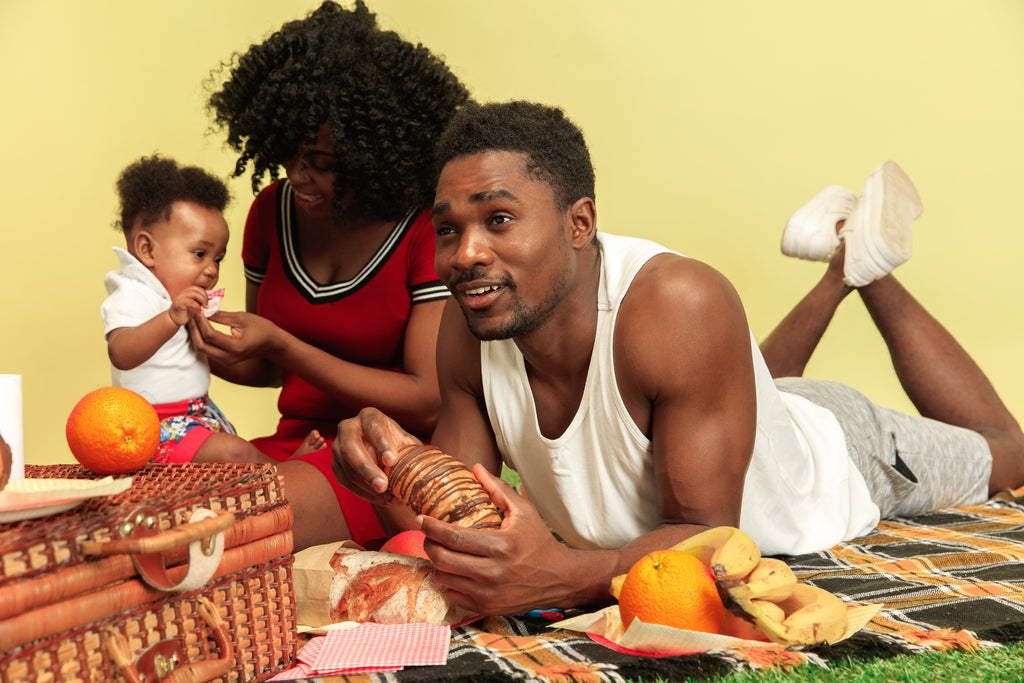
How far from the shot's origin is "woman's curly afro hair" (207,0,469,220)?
250cm

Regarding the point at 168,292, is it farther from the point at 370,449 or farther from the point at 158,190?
the point at 370,449

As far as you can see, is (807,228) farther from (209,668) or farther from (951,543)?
(209,668)

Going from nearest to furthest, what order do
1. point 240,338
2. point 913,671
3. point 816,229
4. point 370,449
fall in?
point 913,671
point 370,449
point 240,338
point 816,229

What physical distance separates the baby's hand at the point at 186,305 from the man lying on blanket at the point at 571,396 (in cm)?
76

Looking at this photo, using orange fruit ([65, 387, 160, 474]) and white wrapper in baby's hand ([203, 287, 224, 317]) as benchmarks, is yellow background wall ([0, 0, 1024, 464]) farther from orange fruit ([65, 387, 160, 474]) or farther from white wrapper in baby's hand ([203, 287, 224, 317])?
orange fruit ([65, 387, 160, 474])

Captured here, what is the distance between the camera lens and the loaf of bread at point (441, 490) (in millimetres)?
1583

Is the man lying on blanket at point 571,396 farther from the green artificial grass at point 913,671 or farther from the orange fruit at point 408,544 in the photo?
the green artificial grass at point 913,671

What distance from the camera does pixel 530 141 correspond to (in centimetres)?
177

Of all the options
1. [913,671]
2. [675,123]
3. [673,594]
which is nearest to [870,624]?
[913,671]

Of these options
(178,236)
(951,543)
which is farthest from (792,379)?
(178,236)

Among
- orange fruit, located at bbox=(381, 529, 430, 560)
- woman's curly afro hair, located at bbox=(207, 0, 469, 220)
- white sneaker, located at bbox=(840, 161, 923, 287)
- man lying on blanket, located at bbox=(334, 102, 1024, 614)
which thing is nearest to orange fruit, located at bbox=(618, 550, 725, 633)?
man lying on blanket, located at bbox=(334, 102, 1024, 614)

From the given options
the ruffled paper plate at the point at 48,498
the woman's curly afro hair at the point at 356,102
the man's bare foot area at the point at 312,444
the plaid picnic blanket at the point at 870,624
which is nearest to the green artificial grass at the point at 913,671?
the plaid picnic blanket at the point at 870,624

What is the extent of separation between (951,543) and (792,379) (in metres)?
0.72

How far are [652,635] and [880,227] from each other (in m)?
1.88
